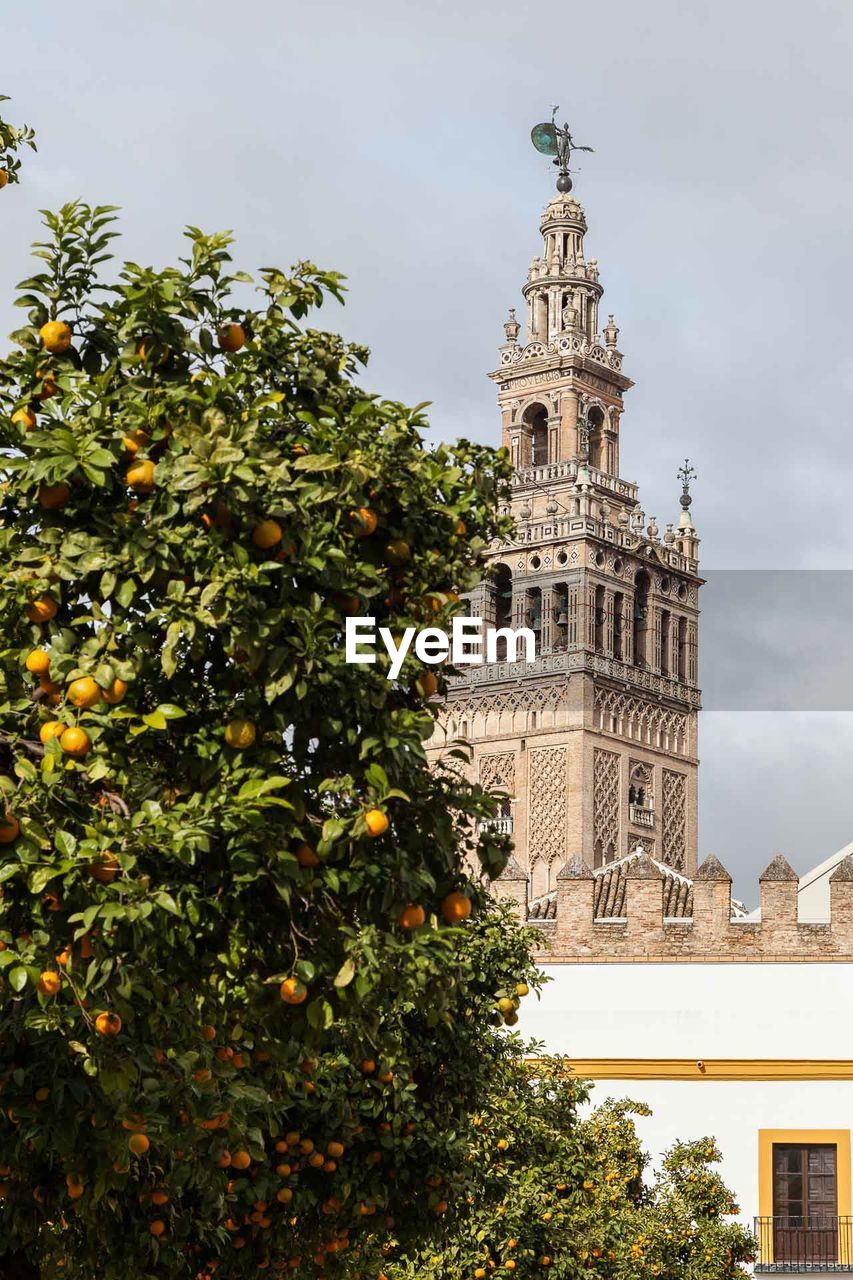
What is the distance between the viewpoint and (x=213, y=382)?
7.18 m

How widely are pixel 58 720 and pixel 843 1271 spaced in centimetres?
2622

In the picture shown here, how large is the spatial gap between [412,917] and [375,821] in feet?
1.48

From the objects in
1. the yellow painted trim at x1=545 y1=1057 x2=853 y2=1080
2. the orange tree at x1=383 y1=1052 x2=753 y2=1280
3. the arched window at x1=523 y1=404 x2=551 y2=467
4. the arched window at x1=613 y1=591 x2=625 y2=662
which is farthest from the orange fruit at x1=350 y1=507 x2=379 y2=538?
the arched window at x1=523 y1=404 x2=551 y2=467

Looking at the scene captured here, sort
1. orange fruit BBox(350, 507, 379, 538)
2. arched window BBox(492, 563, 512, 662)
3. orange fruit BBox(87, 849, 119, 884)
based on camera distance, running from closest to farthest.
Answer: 1. orange fruit BBox(87, 849, 119, 884)
2. orange fruit BBox(350, 507, 379, 538)
3. arched window BBox(492, 563, 512, 662)

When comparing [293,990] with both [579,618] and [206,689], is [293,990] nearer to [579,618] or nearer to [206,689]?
[206,689]

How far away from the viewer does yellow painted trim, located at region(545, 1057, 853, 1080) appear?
31.5 metres

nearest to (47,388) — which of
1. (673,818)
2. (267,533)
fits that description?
(267,533)

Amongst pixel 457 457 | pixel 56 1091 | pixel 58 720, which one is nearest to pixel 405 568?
pixel 457 457

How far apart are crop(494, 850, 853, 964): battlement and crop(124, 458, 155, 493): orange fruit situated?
25.5 metres

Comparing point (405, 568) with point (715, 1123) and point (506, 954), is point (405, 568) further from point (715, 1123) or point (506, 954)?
point (715, 1123)

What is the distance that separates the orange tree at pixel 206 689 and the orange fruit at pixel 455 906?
0.08ft

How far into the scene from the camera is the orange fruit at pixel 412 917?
6.86 m

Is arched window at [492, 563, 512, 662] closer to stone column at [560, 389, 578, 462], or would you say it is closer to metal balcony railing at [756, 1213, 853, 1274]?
stone column at [560, 389, 578, 462]

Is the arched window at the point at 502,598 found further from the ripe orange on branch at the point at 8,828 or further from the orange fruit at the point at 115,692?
the ripe orange on branch at the point at 8,828
